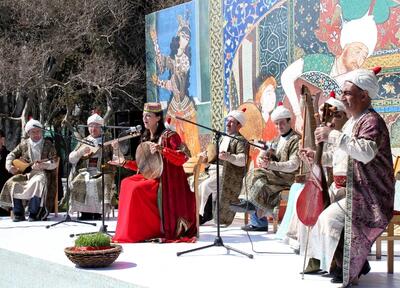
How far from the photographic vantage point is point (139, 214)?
6.80 meters

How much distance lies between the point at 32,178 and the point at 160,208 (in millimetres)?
2956

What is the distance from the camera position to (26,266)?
627 cm

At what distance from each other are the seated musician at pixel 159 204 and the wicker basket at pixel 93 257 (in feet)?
4.42

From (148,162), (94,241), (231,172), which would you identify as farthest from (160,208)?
(94,241)

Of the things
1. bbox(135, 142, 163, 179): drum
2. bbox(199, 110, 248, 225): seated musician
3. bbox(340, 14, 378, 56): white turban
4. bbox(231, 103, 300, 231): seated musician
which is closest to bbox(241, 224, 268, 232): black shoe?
bbox(199, 110, 248, 225): seated musician

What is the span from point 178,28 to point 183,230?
4.33 meters

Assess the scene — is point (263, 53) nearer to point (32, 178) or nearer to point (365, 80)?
point (32, 178)

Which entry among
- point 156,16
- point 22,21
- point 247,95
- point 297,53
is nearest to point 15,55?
point 22,21

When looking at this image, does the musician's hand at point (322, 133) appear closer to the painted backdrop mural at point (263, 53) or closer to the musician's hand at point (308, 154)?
the musician's hand at point (308, 154)

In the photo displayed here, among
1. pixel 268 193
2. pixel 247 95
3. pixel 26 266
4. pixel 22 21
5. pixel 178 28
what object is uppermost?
pixel 22 21

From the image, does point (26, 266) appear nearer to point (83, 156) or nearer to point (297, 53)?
Answer: point (83, 156)

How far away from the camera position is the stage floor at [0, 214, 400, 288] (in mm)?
4783

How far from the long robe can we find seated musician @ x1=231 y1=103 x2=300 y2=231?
55 centimetres

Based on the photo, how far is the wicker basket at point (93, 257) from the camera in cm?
533
